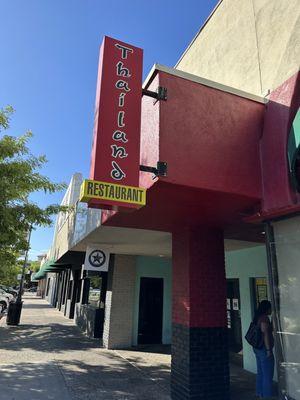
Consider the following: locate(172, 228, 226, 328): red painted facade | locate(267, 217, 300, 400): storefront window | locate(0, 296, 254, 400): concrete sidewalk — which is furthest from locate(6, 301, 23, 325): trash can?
locate(267, 217, 300, 400): storefront window

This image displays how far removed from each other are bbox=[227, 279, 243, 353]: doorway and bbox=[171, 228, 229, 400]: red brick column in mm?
4034

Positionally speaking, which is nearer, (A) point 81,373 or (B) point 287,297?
(B) point 287,297

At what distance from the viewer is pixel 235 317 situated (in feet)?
33.5

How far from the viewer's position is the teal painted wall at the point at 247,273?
8961mm

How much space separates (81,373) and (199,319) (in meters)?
3.75

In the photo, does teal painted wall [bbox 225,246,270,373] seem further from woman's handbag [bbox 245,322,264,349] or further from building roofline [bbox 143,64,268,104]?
building roofline [bbox 143,64,268,104]

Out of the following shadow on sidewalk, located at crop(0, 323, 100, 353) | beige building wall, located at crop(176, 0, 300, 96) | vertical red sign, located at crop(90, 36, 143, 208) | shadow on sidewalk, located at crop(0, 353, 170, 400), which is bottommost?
shadow on sidewalk, located at crop(0, 353, 170, 400)

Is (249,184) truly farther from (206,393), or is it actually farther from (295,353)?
(206,393)

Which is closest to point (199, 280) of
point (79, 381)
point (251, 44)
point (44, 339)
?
point (79, 381)

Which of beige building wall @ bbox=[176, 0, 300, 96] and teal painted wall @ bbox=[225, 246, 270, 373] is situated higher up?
beige building wall @ bbox=[176, 0, 300, 96]

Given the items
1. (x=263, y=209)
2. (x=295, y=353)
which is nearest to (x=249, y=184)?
(x=263, y=209)

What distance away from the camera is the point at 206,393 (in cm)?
588

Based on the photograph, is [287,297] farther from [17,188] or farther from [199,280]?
[17,188]

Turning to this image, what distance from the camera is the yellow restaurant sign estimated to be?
4203 mm
